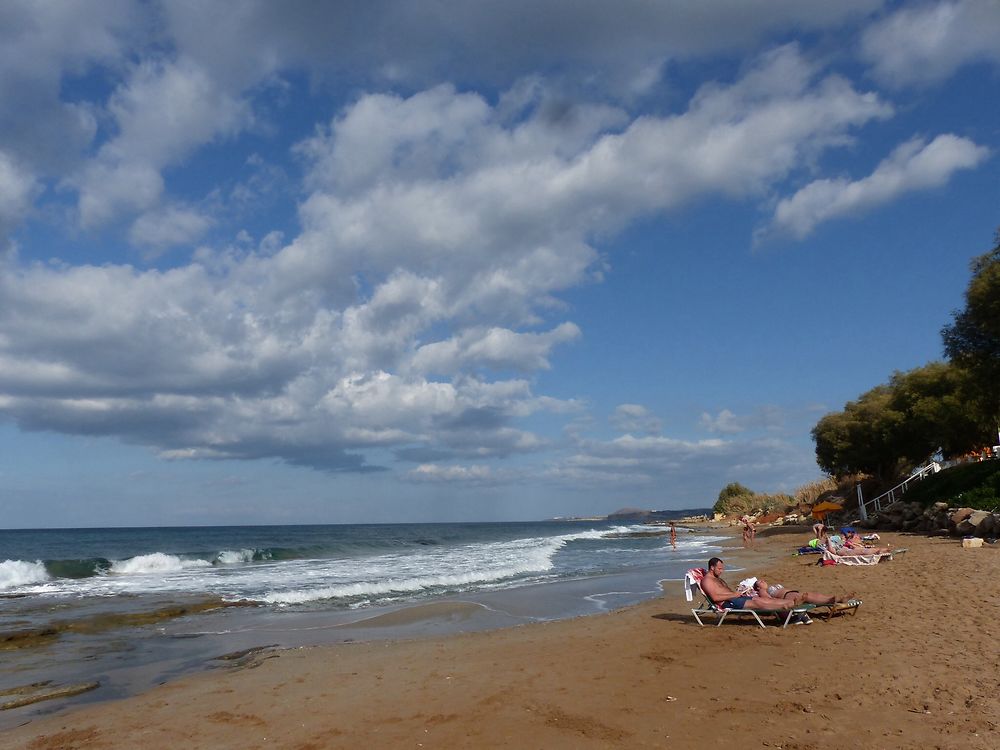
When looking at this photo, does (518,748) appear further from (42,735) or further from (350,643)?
(350,643)

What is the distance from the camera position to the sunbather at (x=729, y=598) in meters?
10.6

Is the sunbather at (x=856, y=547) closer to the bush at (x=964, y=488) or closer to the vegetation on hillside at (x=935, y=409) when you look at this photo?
the bush at (x=964, y=488)

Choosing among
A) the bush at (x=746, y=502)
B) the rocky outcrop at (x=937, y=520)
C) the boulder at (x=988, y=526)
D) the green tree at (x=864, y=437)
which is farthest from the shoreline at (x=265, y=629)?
the bush at (x=746, y=502)

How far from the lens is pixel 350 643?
11.9 metres

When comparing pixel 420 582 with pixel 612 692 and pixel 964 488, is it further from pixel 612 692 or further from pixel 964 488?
pixel 964 488

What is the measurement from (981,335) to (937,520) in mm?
7103

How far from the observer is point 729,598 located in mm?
11266

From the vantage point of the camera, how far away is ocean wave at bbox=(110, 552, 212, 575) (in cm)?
3469

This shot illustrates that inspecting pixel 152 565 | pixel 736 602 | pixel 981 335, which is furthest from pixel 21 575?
pixel 981 335

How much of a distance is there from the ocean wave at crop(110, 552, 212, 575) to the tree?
118 feet

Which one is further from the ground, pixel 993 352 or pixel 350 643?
pixel 993 352

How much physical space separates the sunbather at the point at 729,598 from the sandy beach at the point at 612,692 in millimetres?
315

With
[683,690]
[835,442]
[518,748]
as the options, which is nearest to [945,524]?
[835,442]

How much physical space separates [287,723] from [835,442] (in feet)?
144
